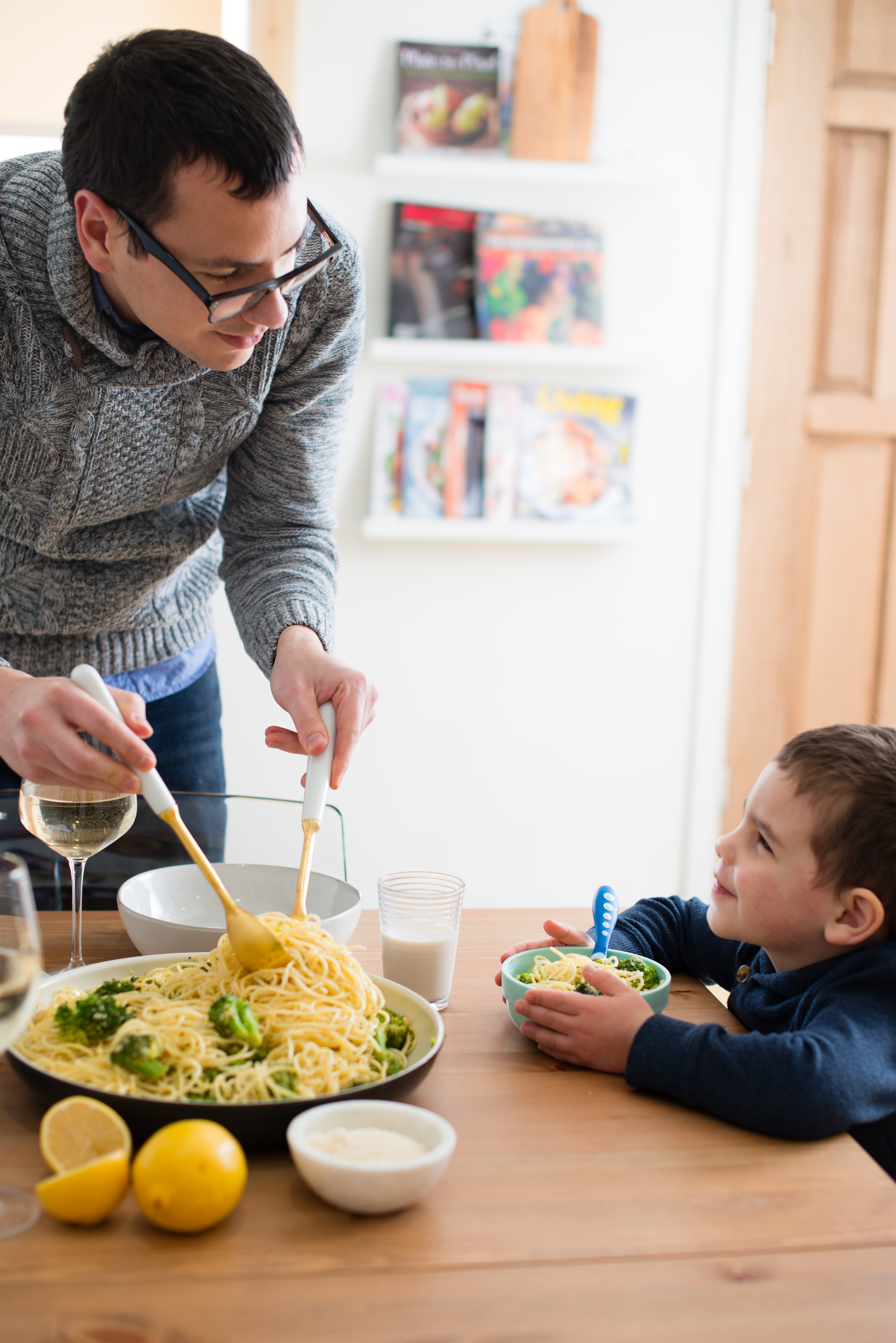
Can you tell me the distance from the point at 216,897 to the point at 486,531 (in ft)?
5.85

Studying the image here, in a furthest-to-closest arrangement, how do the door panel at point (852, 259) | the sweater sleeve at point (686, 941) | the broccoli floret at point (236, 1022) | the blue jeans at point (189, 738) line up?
the door panel at point (852, 259) < the blue jeans at point (189, 738) < the sweater sleeve at point (686, 941) < the broccoli floret at point (236, 1022)

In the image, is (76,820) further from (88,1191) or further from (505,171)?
(505,171)

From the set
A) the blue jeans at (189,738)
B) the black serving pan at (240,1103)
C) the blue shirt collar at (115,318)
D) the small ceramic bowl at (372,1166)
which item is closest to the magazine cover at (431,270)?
the blue jeans at (189,738)

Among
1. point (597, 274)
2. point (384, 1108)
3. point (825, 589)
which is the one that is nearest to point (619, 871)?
point (825, 589)

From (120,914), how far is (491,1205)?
58 cm

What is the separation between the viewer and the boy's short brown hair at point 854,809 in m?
1.16

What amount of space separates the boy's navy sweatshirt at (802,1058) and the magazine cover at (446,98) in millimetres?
2329

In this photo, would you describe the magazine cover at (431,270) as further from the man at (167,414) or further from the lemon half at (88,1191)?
the lemon half at (88,1191)

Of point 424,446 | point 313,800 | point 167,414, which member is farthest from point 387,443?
point 313,800

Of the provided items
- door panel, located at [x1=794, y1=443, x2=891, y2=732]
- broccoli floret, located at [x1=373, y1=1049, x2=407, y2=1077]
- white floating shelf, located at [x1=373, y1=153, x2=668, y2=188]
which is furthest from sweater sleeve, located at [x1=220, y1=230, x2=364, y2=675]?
door panel, located at [x1=794, y1=443, x2=891, y2=732]

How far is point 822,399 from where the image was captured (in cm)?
304

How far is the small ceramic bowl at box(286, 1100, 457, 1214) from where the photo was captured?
0.70 meters

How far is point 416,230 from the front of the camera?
2.84 meters

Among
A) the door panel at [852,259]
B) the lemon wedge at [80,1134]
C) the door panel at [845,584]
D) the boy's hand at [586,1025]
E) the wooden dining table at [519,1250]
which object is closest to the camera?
the wooden dining table at [519,1250]
